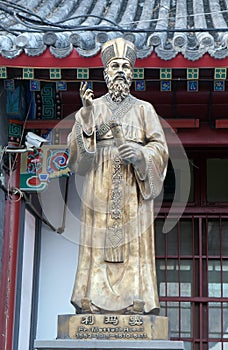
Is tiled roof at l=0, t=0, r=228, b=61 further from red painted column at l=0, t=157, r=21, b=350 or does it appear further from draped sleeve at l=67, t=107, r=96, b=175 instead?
draped sleeve at l=67, t=107, r=96, b=175

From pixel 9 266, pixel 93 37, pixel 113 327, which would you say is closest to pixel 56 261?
pixel 9 266

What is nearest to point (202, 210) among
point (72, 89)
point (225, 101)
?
point (225, 101)

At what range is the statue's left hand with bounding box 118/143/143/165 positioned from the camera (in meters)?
6.84

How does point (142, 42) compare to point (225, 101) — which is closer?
point (142, 42)

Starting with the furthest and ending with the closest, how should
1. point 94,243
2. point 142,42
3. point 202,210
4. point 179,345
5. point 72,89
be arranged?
1. point 202,210
2. point 72,89
3. point 142,42
4. point 94,243
5. point 179,345

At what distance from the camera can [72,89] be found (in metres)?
9.49

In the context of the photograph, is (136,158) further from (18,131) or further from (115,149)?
(18,131)

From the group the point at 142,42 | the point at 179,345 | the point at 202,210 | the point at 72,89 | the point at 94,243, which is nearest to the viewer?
the point at 179,345

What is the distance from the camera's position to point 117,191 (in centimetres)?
700

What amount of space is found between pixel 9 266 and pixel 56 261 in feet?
3.43

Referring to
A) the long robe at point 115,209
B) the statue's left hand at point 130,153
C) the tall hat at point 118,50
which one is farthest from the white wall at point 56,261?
the statue's left hand at point 130,153

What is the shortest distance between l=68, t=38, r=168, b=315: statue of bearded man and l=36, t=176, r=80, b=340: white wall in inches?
133

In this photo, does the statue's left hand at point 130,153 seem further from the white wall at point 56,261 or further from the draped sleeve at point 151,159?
the white wall at point 56,261

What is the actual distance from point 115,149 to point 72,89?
254cm
